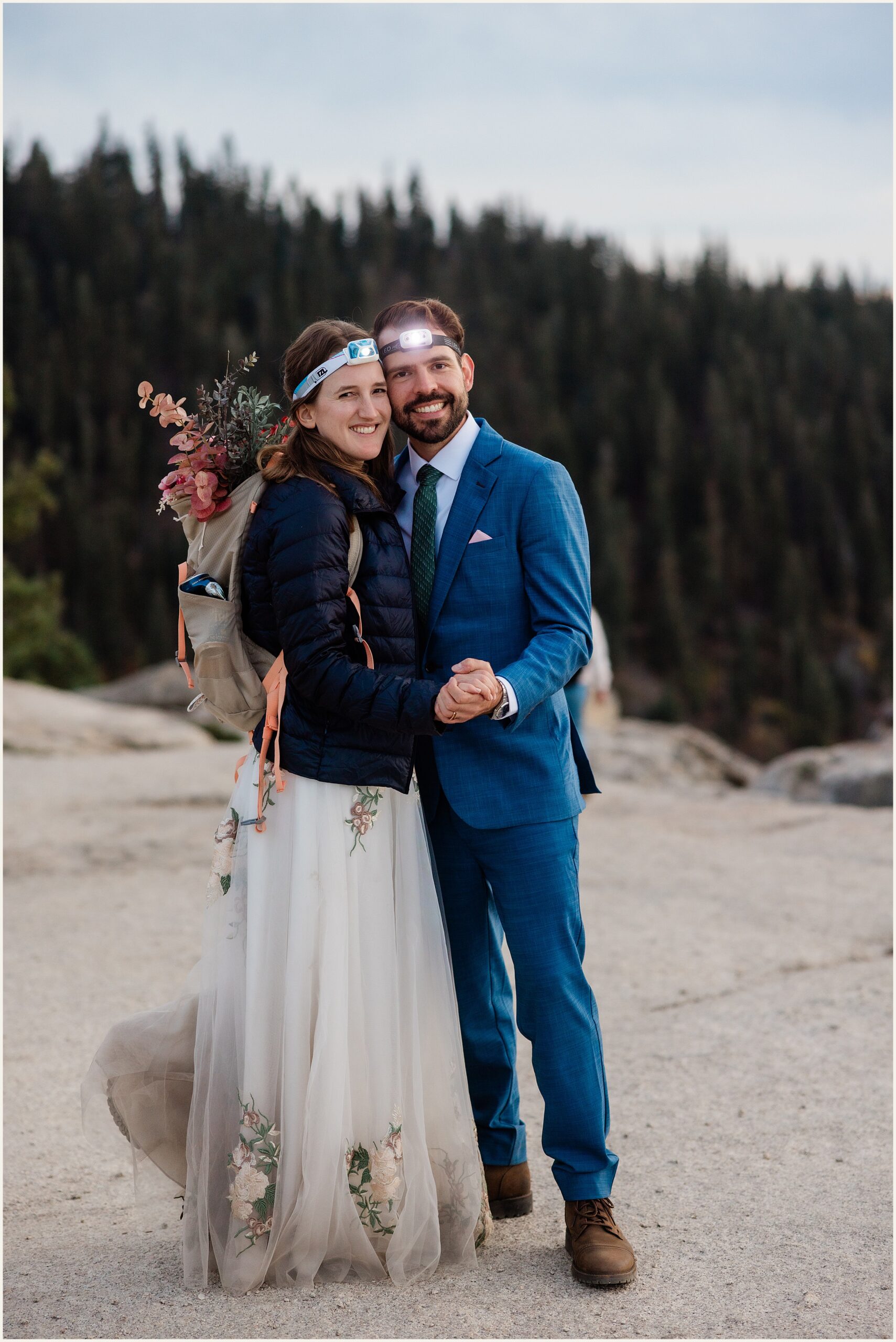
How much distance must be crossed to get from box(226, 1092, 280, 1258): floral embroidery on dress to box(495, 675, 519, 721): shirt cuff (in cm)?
106

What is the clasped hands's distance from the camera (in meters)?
2.42

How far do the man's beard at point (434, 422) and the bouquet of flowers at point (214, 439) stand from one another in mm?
289

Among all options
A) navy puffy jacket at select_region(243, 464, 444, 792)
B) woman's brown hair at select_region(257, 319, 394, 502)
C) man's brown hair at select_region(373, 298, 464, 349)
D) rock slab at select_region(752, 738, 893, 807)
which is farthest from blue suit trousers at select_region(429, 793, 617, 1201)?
rock slab at select_region(752, 738, 893, 807)

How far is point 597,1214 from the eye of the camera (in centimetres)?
270

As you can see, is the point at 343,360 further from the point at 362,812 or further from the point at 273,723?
the point at 362,812

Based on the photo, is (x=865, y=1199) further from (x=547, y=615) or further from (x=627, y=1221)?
(x=547, y=615)

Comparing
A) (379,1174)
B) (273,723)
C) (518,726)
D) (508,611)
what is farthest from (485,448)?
(379,1174)

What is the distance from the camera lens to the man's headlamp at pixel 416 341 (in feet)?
8.92

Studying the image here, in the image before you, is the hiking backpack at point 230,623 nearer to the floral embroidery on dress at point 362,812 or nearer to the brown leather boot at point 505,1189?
the floral embroidery on dress at point 362,812

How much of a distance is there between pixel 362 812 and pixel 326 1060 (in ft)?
1.81

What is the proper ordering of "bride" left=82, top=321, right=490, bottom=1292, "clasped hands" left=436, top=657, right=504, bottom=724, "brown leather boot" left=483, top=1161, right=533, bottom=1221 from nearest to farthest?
1. "clasped hands" left=436, top=657, right=504, bottom=724
2. "bride" left=82, top=321, right=490, bottom=1292
3. "brown leather boot" left=483, top=1161, right=533, bottom=1221

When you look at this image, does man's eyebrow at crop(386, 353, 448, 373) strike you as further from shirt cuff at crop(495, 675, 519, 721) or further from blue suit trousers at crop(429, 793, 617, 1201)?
blue suit trousers at crop(429, 793, 617, 1201)

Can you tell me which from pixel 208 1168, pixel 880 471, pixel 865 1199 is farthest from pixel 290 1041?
pixel 880 471

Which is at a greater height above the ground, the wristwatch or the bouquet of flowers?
the bouquet of flowers
